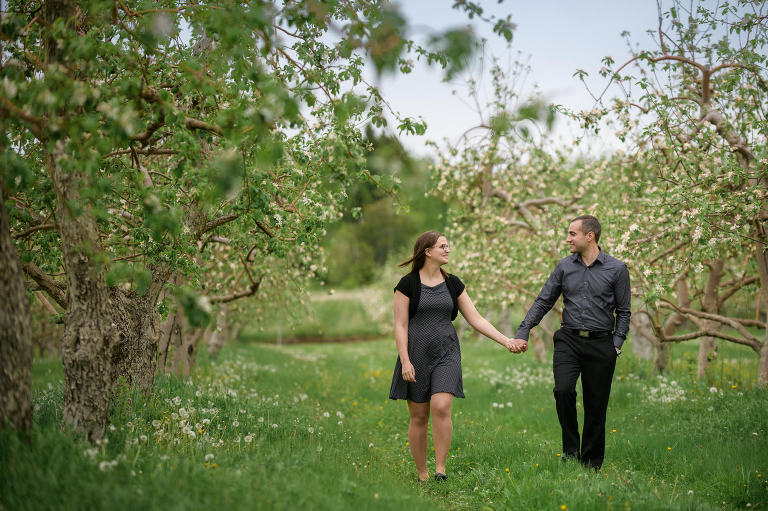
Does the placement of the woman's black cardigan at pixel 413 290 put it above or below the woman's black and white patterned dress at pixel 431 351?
above

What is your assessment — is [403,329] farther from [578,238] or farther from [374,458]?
[578,238]

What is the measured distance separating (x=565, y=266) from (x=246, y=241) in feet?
13.1

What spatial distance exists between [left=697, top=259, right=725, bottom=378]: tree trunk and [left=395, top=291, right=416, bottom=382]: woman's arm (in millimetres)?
6924

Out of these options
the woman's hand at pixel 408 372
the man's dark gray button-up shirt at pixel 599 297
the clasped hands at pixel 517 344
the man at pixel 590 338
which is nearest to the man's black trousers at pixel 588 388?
the man at pixel 590 338

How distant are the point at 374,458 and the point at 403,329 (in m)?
1.59

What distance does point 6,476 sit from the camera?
147 inches

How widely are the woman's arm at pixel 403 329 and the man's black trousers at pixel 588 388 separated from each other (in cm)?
163

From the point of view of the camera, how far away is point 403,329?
5.76 metres

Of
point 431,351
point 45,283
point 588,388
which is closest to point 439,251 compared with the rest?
point 431,351

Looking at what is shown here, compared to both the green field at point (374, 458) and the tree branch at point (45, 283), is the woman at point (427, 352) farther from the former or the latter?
the tree branch at point (45, 283)

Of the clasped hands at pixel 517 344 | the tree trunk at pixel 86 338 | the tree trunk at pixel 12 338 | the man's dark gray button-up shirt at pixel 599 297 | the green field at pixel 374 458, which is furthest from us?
the clasped hands at pixel 517 344

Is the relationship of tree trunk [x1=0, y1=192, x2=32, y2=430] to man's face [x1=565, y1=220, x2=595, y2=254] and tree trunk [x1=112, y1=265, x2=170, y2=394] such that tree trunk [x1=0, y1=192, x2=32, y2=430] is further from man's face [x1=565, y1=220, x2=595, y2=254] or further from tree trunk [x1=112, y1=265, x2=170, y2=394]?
man's face [x1=565, y1=220, x2=595, y2=254]

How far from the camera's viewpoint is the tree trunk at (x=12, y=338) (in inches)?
161

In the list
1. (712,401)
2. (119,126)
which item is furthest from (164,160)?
(712,401)
